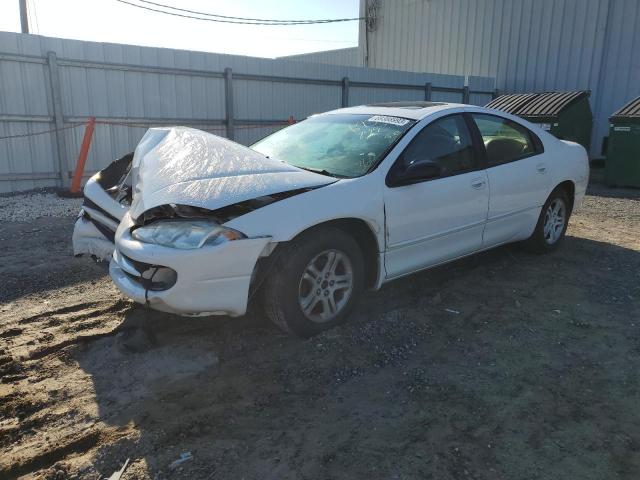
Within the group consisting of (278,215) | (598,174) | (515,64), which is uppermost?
(515,64)

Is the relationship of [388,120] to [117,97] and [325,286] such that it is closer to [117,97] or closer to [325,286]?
[325,286]

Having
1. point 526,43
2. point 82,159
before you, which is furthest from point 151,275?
point 526,43

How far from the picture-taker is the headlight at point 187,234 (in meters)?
2.98

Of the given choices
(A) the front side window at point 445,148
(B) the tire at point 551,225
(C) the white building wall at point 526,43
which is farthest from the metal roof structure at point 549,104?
(A) the front side window at point 445,148

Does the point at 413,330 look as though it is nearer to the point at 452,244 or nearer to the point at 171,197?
the point at 452,244

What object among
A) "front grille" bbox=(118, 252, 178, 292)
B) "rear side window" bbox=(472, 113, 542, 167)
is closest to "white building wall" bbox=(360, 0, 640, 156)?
"rear side window" bbox=(472, 113, 542, 167)

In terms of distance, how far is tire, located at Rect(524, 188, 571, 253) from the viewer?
205 inches

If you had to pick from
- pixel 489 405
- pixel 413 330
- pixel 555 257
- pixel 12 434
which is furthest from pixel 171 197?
pixel 555 257

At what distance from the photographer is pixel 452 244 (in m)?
4.20

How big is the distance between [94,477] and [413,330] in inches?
85.9

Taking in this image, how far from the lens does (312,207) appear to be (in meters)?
3.25

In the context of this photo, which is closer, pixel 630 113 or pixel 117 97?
pixel 117 97

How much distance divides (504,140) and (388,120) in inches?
48.5

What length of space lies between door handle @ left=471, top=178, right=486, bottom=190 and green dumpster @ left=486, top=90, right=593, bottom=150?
7764mm
